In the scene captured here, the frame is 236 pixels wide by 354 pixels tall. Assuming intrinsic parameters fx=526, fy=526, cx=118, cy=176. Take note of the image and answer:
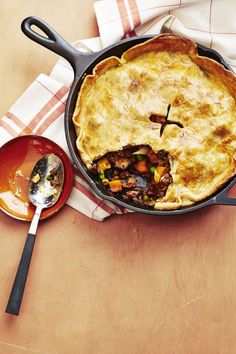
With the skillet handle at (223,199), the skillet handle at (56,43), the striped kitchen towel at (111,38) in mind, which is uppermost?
the skillet handle at (56,43)

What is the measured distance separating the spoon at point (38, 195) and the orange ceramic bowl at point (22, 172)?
0.03m

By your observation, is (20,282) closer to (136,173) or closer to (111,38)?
(136,173)

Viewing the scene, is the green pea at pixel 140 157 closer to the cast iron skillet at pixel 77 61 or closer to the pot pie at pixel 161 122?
the pot pie at pixel 161 122

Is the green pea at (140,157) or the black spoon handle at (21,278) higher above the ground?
the green pea at (140,157)

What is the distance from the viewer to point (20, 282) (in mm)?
2432

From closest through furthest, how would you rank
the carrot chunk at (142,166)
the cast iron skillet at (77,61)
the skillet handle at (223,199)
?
the skillet handle at (223,199) < the cast iron skillet at (77,61) < the carrot chunk at (142,166)

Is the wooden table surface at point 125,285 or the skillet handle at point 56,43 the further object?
the wooden table surface at point 125,285

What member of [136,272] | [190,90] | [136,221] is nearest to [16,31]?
[190,90]

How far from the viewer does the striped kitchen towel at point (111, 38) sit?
8.25ft

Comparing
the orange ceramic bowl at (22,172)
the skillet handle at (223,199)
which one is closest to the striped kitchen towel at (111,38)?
the orange ceramic bowl at (22,172)

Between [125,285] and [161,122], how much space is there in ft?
2.58

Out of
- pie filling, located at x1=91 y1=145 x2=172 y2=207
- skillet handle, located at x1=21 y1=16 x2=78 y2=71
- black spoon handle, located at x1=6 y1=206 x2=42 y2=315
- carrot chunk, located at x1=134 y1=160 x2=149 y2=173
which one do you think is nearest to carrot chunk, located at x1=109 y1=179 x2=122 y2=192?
pie filling, located at x1=91 y1=145 x2=172 y2=207

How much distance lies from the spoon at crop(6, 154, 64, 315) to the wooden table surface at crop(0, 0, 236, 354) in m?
0.07

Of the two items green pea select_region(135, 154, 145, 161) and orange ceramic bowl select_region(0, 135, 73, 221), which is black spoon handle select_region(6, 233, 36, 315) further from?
green pea select_region(135, 154, 145, 161)
